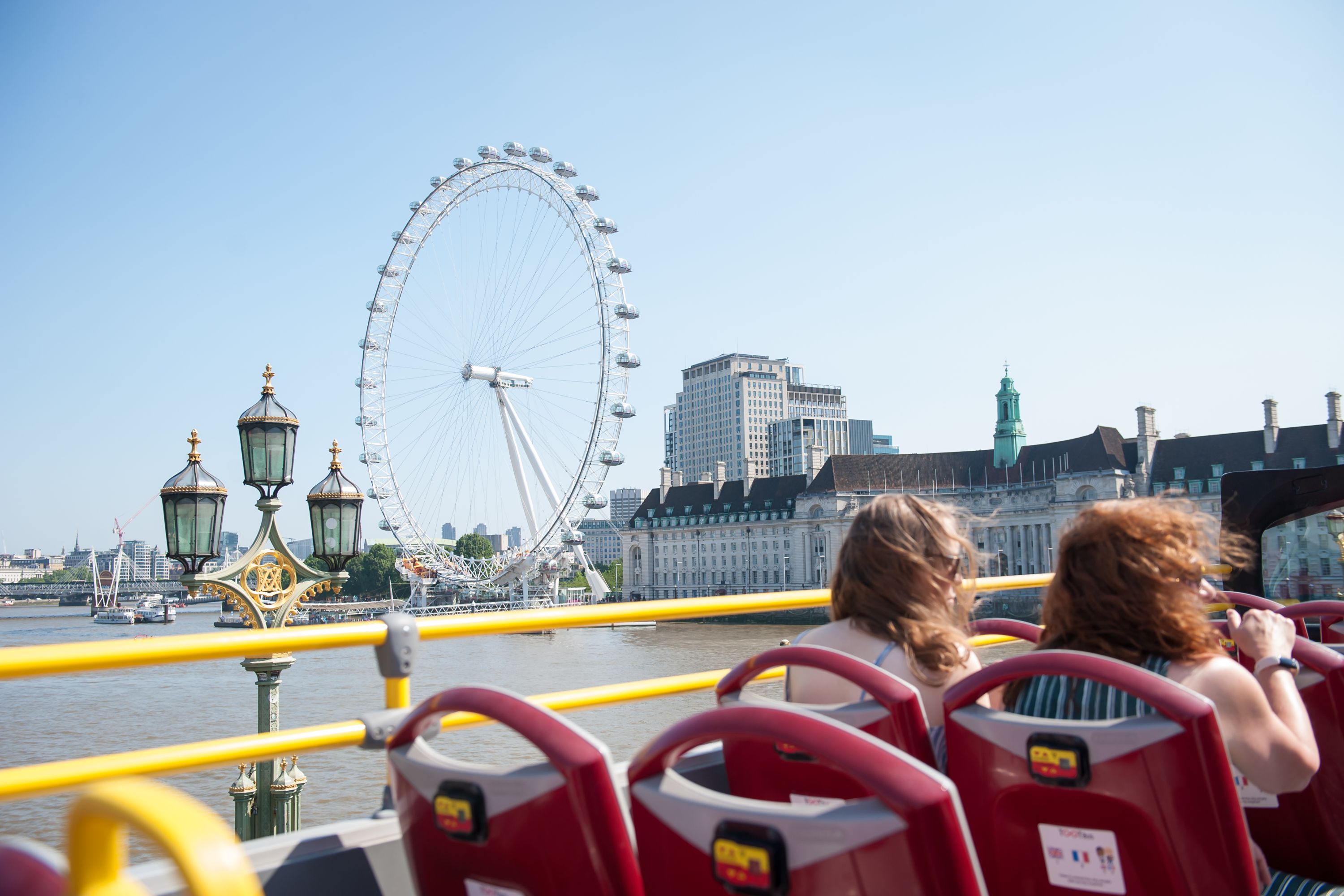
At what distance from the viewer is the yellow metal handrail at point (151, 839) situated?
0.89m

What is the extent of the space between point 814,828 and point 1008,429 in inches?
3652

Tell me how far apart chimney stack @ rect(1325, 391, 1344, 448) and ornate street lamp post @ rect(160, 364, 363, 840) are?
7614 centimetres

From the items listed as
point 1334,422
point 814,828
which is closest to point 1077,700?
point 814,828

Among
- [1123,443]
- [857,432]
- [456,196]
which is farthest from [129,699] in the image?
[857,432]

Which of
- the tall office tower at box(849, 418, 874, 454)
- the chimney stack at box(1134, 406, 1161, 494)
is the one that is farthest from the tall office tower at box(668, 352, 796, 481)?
the chimney stack at box(1134, 406, 1161, 494)

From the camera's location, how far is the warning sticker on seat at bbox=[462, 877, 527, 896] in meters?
1.55

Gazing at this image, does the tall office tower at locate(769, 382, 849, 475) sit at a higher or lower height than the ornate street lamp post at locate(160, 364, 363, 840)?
higher

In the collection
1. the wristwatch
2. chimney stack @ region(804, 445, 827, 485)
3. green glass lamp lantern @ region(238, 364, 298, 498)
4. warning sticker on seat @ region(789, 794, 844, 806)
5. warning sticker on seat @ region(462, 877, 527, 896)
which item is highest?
chimney stack @ region(804, 445, 827, 485)

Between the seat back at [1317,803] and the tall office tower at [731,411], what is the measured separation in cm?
14266

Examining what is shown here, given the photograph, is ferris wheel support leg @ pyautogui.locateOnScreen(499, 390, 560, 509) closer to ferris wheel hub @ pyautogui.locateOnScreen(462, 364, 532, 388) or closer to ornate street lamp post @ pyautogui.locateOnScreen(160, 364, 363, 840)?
ferris wheel hub @ pyautogui.locateOnScreen(462, 364, 532, 388)

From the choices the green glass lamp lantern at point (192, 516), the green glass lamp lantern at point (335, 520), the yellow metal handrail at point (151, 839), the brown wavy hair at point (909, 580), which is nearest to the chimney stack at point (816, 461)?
the green glass lamp lantern at point (335, 520)

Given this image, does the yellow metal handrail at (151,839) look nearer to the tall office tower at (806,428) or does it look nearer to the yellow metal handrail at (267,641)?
the yellow metal handrail at (267,641)

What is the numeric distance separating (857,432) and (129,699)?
16664 cm

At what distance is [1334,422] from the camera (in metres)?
70.4
